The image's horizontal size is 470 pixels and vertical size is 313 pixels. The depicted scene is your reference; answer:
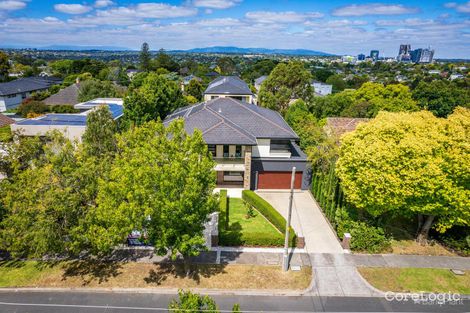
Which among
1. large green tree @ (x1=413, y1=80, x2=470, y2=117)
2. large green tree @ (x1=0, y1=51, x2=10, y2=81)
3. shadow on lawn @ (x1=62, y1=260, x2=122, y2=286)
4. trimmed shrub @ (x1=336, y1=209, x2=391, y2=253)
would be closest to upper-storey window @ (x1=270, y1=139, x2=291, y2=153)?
trimmed shrub @ (x1=336, y1=209, x2=391, y2=253)

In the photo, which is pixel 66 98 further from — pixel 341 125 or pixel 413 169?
pixel 413 169

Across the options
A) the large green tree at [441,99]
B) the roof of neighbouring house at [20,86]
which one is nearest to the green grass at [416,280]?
the large green tree at [441,99]

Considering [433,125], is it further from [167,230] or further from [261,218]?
[167,230]

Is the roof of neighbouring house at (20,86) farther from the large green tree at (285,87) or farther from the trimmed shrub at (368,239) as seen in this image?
the trimmed shrub at (368,239)

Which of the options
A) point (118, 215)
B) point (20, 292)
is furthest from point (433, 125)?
point (20, 292)
